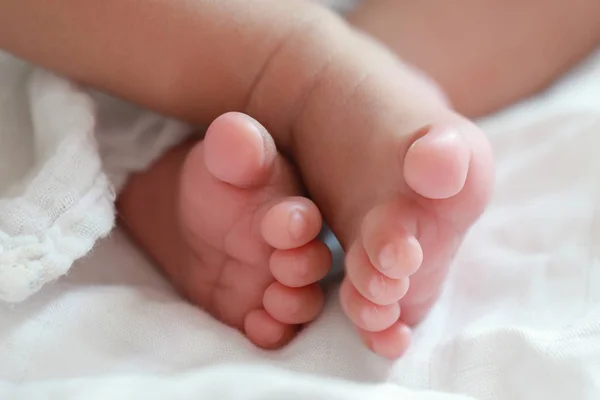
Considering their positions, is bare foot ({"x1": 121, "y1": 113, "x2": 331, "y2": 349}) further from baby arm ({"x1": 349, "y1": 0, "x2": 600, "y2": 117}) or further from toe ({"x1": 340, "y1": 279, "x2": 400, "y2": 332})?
baby arm ({"x1": 349, "y1": 0, "x2": 600, "y2": 117})

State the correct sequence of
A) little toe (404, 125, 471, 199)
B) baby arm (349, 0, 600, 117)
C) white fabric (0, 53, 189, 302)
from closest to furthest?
1. little toe (404, 125, 471, 199)
2. white fabric (0, 53, 189, 302)
3. baby arm (349, 0, 600, 117)

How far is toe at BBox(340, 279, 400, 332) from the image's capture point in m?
0.46

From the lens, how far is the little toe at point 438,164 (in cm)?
42

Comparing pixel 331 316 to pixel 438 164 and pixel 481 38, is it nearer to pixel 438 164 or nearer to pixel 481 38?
pixel 438 164

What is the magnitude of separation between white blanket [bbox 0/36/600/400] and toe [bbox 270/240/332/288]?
5 centimetres

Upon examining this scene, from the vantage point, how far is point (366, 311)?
460 millimetres

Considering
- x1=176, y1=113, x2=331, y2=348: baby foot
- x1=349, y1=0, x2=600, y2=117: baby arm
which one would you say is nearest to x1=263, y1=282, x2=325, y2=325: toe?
x1=176, y1=113, x2=331, y2=348: baby foot

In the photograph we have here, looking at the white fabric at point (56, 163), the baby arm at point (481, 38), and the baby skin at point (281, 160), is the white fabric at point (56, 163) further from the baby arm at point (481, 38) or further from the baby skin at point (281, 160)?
the baby arm at point (481, 38)

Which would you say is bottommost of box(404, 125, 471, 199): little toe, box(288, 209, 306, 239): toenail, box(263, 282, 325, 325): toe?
box(263, 282, 325, 325): toe

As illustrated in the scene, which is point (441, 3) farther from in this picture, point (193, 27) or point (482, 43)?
point (193, 27)

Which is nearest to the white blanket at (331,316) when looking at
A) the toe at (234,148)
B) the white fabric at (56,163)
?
the white fabric at (56,163)

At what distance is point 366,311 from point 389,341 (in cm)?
4

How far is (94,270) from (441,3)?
43 centimetres

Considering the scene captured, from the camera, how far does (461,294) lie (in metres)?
0.57
